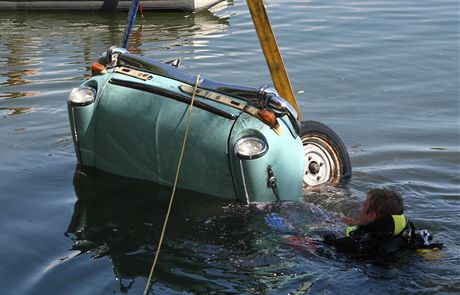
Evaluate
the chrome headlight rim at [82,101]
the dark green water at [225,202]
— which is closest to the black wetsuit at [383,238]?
the dark green water at [225,202]

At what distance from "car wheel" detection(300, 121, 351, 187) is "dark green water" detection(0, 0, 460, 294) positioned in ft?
0.59

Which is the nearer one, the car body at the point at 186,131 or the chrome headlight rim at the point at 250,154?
the chrome headlight rim at the point at 250,154

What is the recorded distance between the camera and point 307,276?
6.31 m

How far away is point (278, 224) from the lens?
7008 millimetres

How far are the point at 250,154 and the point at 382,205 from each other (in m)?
1.23

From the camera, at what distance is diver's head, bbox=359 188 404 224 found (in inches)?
250

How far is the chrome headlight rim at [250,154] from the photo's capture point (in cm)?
696

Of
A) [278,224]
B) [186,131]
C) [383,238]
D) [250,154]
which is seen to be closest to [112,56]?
[186,131]

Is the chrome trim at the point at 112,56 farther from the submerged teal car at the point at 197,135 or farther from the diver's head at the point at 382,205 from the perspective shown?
the diver's head at the point at 382,205

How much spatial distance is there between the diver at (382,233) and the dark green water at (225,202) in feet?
0.42

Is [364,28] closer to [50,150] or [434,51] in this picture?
[434,51]

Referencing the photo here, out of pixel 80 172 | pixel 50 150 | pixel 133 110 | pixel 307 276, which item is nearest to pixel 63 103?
pixel 50 150

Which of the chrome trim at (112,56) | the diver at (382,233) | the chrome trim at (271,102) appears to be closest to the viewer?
the diver at (382,233)

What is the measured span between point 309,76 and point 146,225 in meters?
6.41
